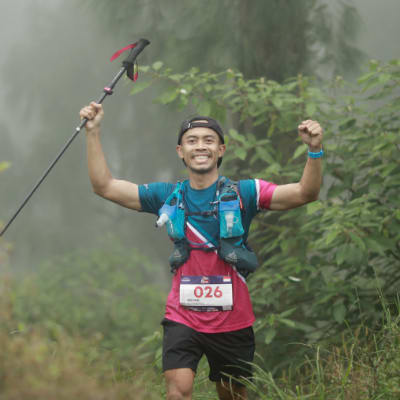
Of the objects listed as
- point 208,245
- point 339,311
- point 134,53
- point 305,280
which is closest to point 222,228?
point 208,245

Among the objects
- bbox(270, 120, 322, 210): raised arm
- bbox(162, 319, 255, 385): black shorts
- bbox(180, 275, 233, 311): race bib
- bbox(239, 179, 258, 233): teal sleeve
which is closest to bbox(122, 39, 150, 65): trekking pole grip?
bbox(239, 179, 258, 233): teal sleeve

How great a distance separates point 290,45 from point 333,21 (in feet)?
2.09

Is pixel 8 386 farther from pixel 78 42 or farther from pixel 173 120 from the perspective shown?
pixel 78 42

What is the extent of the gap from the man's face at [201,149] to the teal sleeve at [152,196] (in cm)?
20

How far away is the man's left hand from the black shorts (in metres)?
1.02

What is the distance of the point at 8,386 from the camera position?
154 centimetres

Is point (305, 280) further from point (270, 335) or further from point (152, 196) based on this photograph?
point (152, 196)

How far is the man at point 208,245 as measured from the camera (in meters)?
3.06

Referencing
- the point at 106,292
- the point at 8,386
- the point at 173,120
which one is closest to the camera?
the point at 8,386

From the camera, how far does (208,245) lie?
312 cm

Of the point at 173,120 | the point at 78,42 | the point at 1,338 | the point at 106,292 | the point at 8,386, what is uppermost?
the point at 78,42

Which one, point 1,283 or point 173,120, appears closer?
point 1,283

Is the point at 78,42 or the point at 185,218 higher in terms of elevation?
the point at 78,42

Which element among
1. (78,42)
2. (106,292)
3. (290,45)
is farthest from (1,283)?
(78,42)
